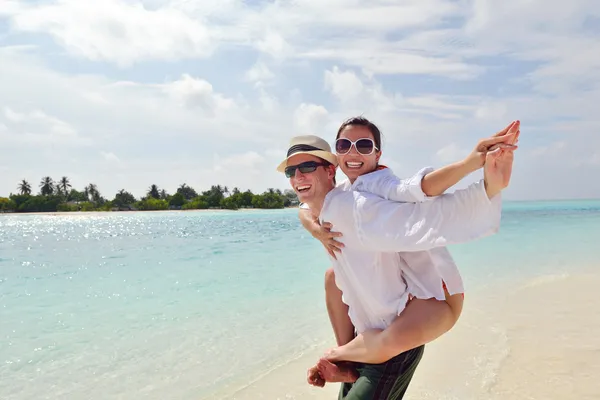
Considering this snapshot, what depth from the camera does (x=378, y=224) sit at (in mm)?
1805

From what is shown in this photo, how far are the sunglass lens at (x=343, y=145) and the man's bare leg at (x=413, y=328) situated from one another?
67cm

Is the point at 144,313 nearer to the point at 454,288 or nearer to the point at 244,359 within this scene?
the point at 244,359

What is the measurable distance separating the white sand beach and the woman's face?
2.96 meters

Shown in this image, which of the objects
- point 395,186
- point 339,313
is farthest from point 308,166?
point 339,313

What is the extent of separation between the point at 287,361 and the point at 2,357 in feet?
12.0

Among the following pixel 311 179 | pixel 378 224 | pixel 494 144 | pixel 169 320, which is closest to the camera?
pixel 494 144

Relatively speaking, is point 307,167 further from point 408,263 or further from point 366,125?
point 408,263

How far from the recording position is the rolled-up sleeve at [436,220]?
1.70 m

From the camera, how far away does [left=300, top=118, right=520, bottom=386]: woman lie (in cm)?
172

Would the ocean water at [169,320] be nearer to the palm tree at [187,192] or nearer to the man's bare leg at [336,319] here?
the man's bare leg at [336,319]

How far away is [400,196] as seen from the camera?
1806 mm

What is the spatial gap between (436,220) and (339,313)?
34.3 inches

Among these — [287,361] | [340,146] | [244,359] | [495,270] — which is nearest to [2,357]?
[244,359]

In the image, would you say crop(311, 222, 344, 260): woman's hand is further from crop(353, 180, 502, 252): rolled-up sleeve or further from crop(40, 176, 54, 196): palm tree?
crop(40, 176, 54, 196): palm tree
